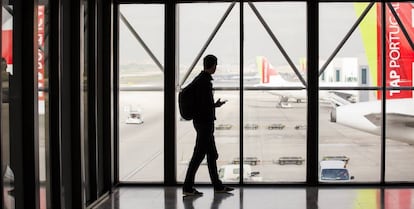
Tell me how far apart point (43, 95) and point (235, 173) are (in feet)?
10.00

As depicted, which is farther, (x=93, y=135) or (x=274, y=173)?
(x=274, y=173)

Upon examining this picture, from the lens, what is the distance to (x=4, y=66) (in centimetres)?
419

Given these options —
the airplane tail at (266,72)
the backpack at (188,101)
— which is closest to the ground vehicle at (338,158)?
the airplane tail at (266,72)

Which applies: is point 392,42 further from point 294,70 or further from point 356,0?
point 294,70

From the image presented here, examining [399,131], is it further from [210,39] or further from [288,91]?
[210,39]

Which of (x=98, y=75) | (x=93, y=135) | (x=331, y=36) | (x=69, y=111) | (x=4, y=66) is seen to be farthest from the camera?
(x=331, y=36)

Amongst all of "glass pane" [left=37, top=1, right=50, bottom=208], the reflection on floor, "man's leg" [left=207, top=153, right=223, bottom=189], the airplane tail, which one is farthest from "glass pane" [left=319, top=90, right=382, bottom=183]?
"glass pane" [left=37, top=1, right=50, bottom=208]

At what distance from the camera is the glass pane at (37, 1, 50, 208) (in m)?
4.88

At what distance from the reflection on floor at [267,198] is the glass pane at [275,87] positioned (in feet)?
1.65

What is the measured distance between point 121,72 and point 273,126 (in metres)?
2.01

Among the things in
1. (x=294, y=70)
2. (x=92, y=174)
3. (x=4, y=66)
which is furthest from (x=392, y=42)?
(x=4, y=66)

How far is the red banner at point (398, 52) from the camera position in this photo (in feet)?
23.5

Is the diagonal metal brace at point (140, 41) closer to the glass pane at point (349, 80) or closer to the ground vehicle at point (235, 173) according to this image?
the ground vehicle at point (235, 173)

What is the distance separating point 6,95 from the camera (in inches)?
168
